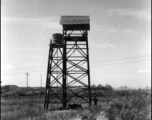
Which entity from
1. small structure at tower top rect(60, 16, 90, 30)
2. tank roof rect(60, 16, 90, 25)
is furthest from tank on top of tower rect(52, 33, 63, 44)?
tank roof rect(60, 16, 90, 25)

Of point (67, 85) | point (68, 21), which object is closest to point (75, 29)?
point (68, 21)

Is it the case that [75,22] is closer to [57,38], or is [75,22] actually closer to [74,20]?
[74,20]

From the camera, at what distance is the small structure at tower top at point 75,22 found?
55.1ft

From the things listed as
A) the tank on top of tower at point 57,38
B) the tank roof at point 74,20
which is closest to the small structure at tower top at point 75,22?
the tank roof at point 74,20

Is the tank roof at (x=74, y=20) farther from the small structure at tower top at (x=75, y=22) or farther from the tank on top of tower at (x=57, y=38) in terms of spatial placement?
the tank on top of tower at (x=57, y=38)

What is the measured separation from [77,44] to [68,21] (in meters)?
2.26

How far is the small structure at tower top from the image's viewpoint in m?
16.8

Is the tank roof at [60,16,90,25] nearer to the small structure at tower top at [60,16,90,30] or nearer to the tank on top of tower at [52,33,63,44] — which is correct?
the small structure at tower top at [60,16,90,30]

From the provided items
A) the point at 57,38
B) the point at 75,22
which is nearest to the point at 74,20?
the point at 75,22

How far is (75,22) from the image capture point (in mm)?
16797

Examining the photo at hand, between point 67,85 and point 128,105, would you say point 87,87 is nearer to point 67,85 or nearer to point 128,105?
point 67,85

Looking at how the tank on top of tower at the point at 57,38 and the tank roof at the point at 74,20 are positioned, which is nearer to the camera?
the tank roof at the point at 74,20

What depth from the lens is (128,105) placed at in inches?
472

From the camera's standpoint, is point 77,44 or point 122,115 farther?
point 77,44
